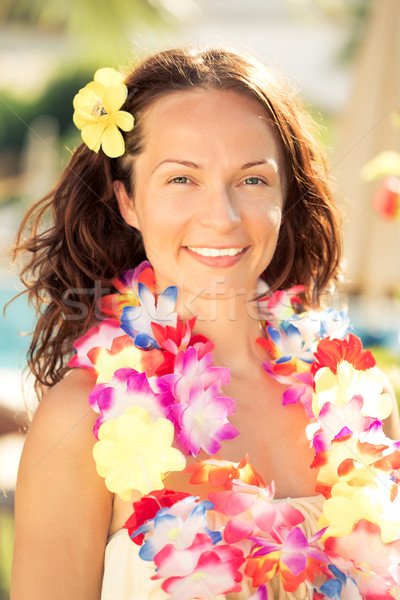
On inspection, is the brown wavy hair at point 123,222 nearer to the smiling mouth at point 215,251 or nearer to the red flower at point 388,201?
the red flower at point 388,201

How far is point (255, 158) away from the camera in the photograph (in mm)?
1583

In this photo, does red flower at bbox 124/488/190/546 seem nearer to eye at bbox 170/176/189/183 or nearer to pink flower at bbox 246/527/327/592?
pink flower at bbox 246/527/327/592

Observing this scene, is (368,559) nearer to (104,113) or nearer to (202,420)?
(202,420)

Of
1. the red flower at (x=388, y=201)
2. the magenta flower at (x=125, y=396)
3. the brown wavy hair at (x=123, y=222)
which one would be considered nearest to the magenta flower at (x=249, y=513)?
the magenta flower at (x=125, y=396)

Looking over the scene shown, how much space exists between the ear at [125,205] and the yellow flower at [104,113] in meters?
0.10

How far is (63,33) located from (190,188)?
12.2m

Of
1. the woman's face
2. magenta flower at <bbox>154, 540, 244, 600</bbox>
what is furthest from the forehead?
magenta flower at <bbox>154, 540, 244, 600</bbox>

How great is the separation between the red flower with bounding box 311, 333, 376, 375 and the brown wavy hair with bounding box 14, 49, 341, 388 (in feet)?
1.06

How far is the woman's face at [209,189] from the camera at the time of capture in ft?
5.09

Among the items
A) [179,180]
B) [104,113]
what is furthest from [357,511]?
[104,113]

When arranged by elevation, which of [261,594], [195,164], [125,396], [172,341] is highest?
[195,164]

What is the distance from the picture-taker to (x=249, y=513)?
1.40m

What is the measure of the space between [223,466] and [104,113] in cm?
90

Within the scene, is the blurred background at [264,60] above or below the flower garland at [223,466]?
above
